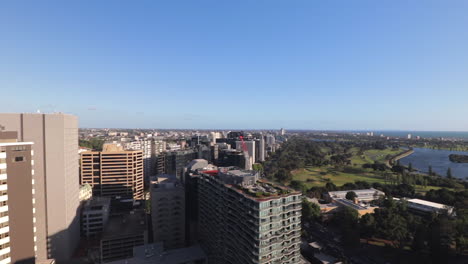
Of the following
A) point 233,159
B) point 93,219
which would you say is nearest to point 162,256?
point 93,219

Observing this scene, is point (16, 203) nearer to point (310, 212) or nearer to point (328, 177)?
point (310, 212)

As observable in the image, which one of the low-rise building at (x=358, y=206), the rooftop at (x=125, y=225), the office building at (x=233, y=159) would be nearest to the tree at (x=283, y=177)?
the office building at (x=233, y=159)

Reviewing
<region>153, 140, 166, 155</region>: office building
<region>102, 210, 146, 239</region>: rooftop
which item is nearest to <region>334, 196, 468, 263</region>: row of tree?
<region>102, 210, 146, 239</region>: rooftop

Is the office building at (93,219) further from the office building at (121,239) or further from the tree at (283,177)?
the tree at (283,177)

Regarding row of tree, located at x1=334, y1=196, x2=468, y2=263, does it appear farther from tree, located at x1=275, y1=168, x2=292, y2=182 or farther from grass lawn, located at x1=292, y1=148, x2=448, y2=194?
grass lawn, located at x1=292, y1=148, x2=448, y2=194

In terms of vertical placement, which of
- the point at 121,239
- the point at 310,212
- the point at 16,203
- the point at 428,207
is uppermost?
the point at 16,203

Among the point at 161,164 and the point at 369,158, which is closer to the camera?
the point at 161,164

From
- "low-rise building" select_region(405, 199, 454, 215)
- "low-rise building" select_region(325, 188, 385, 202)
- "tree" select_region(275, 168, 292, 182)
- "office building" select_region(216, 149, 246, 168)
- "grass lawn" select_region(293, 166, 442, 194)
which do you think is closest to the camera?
"low-rise building" select_region(405, 199, 454, 215)

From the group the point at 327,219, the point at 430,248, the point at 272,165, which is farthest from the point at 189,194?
the point at 272,165
